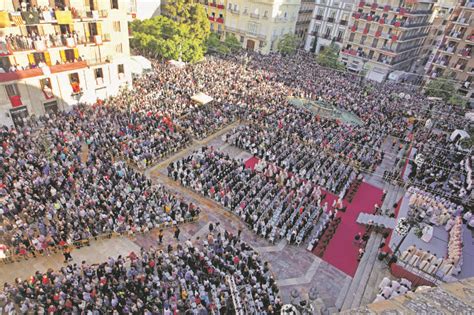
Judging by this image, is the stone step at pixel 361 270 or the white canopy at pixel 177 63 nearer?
the stone step at pixel 361 270

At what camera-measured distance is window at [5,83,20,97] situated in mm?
27178

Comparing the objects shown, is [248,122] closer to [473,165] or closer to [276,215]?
[276,215]

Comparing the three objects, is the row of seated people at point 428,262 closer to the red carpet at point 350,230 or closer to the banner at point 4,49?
the red carpet at point 350,230

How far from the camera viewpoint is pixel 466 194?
2567 centimetres

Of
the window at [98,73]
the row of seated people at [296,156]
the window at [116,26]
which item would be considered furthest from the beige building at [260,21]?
the window at [98,73]

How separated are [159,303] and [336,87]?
137 feet

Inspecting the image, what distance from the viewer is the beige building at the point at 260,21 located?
58.8 metres

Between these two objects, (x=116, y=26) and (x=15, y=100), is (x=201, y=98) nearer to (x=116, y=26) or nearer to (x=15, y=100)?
(x=116, y=26)

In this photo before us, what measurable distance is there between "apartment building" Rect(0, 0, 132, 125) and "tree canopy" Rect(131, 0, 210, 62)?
32.5 ft

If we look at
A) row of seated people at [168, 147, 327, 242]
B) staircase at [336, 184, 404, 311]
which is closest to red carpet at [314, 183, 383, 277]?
staircase at [336, 184, 404, 311]

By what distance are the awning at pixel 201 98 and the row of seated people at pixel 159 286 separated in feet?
67.3

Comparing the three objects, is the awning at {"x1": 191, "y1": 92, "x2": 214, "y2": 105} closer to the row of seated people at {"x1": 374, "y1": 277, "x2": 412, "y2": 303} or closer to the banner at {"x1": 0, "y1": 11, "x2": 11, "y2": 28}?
the banner at {"x1": 0, "y1": 11, "x2": 11, "y2": 28}

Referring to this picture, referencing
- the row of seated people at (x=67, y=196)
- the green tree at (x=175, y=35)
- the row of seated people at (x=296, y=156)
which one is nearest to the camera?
the row of seated people at (x=67, y=196)

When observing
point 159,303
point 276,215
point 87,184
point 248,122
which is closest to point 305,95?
Answer: point 248,122
